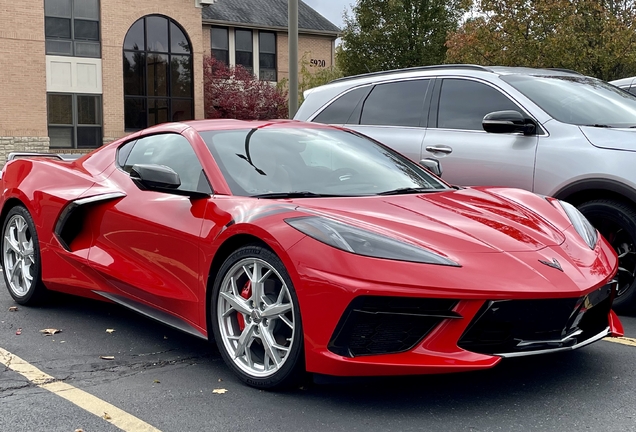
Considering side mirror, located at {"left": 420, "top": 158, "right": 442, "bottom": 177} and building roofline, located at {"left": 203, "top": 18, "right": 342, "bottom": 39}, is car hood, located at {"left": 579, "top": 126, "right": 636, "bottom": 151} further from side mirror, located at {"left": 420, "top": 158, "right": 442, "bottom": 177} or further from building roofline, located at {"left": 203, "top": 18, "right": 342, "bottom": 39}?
building roofline, located at {"left": 203, "top": 18, "right": 342, "bottom": 39}

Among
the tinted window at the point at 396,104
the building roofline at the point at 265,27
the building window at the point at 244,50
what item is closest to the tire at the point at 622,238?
the tinted window at the point at 396,104

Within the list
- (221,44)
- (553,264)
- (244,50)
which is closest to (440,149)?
(553,264)

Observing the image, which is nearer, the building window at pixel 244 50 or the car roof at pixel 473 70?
the car roof at pixel 473 70

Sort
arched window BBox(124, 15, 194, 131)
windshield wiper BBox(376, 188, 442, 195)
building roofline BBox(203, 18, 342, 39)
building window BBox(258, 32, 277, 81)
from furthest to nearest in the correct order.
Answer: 1. building window BBox(258, 32, 277, 81)
2. building roofline BBox(203, 18, 342, 39)
3. arched window BBox(124, 15, 194, 131)
4. windshield wiper BBox(376, 188, 442, 195)

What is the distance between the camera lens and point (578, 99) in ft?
20.1

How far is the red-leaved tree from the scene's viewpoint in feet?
112

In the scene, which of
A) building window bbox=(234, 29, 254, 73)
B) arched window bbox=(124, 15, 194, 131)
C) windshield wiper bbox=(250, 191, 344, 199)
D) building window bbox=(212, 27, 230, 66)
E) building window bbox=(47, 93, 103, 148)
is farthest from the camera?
building window bbox=(234, 29, 254, 73)

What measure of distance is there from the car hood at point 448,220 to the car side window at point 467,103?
6.51 ft

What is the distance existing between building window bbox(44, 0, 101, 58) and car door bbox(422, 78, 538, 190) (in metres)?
25.0

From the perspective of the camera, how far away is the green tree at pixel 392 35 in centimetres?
3781

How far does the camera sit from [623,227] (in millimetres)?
5195

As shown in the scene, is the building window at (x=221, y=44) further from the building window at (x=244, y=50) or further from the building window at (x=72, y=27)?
the building window at (x=72, y=27)

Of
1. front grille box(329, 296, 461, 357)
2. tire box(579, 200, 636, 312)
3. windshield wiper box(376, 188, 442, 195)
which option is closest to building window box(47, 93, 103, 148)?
tire box(579, 200, 636, 312)

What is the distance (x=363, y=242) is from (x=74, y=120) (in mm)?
27765
